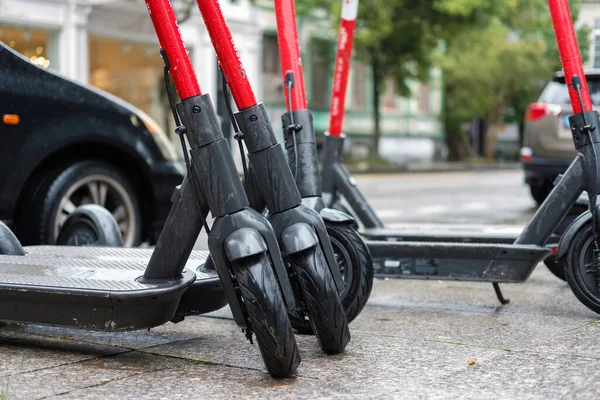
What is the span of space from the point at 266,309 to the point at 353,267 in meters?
1.02

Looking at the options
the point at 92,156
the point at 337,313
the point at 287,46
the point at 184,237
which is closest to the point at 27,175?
the point at 92,156

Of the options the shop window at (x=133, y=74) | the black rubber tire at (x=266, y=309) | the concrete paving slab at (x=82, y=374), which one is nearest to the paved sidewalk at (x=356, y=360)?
the concrete paving slab at (x=82, y=374)

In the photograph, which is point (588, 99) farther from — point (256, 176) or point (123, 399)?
point (123, 399)

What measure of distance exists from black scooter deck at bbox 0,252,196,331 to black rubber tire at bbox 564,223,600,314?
1712 millimetres

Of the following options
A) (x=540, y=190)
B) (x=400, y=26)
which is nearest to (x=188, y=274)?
(x=540, y=190)

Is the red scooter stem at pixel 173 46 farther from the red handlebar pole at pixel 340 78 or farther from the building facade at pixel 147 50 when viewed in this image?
the building facade at pixel 147 50

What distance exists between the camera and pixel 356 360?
142 inches

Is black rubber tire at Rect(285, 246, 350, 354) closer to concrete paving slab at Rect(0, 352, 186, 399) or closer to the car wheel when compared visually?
concrete paving slab at Rect(0, 352, 186, 399)

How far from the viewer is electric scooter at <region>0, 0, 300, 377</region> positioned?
3.22 meters

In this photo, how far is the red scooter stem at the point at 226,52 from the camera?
11.1ft

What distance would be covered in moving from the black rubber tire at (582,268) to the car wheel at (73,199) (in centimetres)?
274

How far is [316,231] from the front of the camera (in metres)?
3.55

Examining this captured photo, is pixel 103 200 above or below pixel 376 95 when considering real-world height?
below

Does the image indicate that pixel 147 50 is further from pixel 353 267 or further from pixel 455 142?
pixel 353 267
